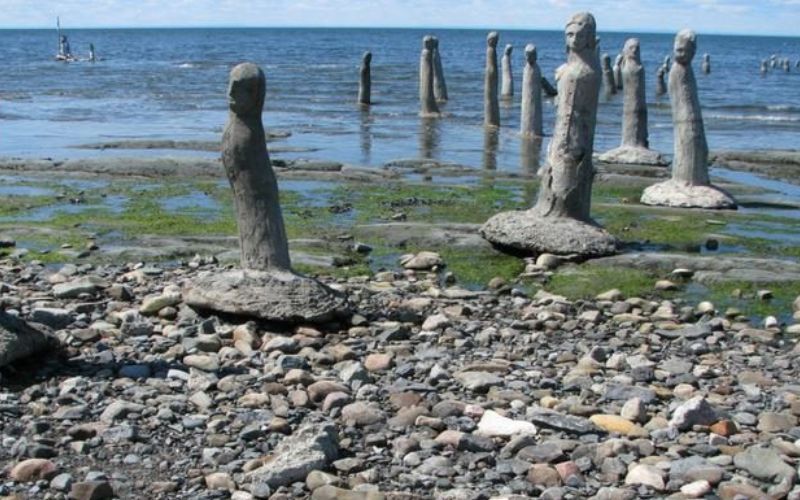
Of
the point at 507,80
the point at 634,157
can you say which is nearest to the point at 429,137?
the point at 634,157

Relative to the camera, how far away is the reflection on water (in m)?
26.6

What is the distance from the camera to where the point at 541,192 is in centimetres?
1420

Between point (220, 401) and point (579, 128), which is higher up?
point (579, 128)

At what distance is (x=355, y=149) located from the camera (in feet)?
89.4

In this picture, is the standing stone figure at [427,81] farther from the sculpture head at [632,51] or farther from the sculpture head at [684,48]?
the sculpture head at [684,48]

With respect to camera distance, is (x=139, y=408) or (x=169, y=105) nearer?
(x=139, y=408)

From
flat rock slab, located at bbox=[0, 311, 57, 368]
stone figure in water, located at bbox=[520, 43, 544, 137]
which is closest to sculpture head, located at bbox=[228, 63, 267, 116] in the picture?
flat rock slab, located at bbox=[0, 311, 57, 368]

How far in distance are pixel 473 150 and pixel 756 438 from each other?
64.9 ft

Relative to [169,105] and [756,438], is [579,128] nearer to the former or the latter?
[756,438]

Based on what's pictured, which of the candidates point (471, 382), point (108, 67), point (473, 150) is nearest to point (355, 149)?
point (473, 150)

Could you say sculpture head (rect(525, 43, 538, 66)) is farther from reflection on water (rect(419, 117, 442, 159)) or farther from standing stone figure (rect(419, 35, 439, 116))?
standing stone figure (rect(419, 35, 439, 116))

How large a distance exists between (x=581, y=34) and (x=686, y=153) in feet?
13.7

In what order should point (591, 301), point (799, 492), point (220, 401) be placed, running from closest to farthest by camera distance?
point (799, 492) → point (220, 401) → point (591, 301)

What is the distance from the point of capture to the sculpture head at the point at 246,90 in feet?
34.4
